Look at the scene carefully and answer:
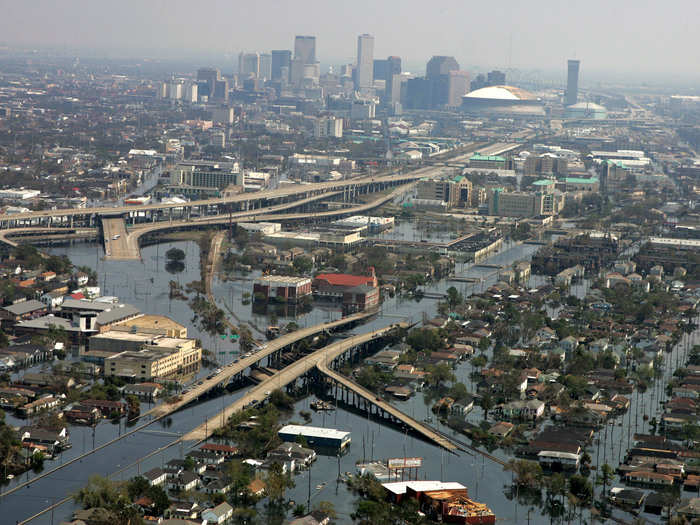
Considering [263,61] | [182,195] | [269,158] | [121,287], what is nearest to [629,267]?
[121,287]

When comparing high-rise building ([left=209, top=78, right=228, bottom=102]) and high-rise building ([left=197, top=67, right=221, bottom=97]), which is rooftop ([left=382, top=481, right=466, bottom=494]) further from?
high-rise building ([left=197, top=67, right=221, bottom=97])

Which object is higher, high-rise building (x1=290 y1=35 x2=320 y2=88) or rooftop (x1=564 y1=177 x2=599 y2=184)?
high-rise building (x1=290 y1=35 x2=320 y2=88)

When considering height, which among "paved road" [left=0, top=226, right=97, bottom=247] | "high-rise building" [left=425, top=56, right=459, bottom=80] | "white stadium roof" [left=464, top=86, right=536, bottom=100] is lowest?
"paved road" [left=0, top=226, right=97, bottom=247]

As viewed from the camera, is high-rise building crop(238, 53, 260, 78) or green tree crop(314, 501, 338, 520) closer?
green tree crop(314, 501, 338, 520)

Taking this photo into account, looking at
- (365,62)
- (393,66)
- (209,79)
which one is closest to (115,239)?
(209,79)

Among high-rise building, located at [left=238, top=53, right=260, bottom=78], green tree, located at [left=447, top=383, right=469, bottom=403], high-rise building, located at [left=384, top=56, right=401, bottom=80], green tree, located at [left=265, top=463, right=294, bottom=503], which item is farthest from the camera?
high-rise building, located at [left=238, top=53, right=260, bottom=78]

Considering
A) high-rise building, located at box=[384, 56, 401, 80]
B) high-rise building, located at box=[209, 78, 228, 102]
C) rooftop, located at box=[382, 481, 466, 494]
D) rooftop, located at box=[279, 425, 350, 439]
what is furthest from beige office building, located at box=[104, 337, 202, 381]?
high-rise building, located at box=[384, 56, 401, 80]

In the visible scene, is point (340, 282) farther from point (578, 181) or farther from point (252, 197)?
point (578, 181)

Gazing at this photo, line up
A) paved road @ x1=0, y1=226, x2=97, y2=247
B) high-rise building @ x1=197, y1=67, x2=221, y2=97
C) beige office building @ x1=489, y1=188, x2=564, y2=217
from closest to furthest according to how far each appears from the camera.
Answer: paved road @ x1=0, y1=226, x2=97, y2=247, beige office building @ x1=489, y1=188, x2=564, y2=217, high-rise building @ x1=197, y1=67, x2=221, y2=97
